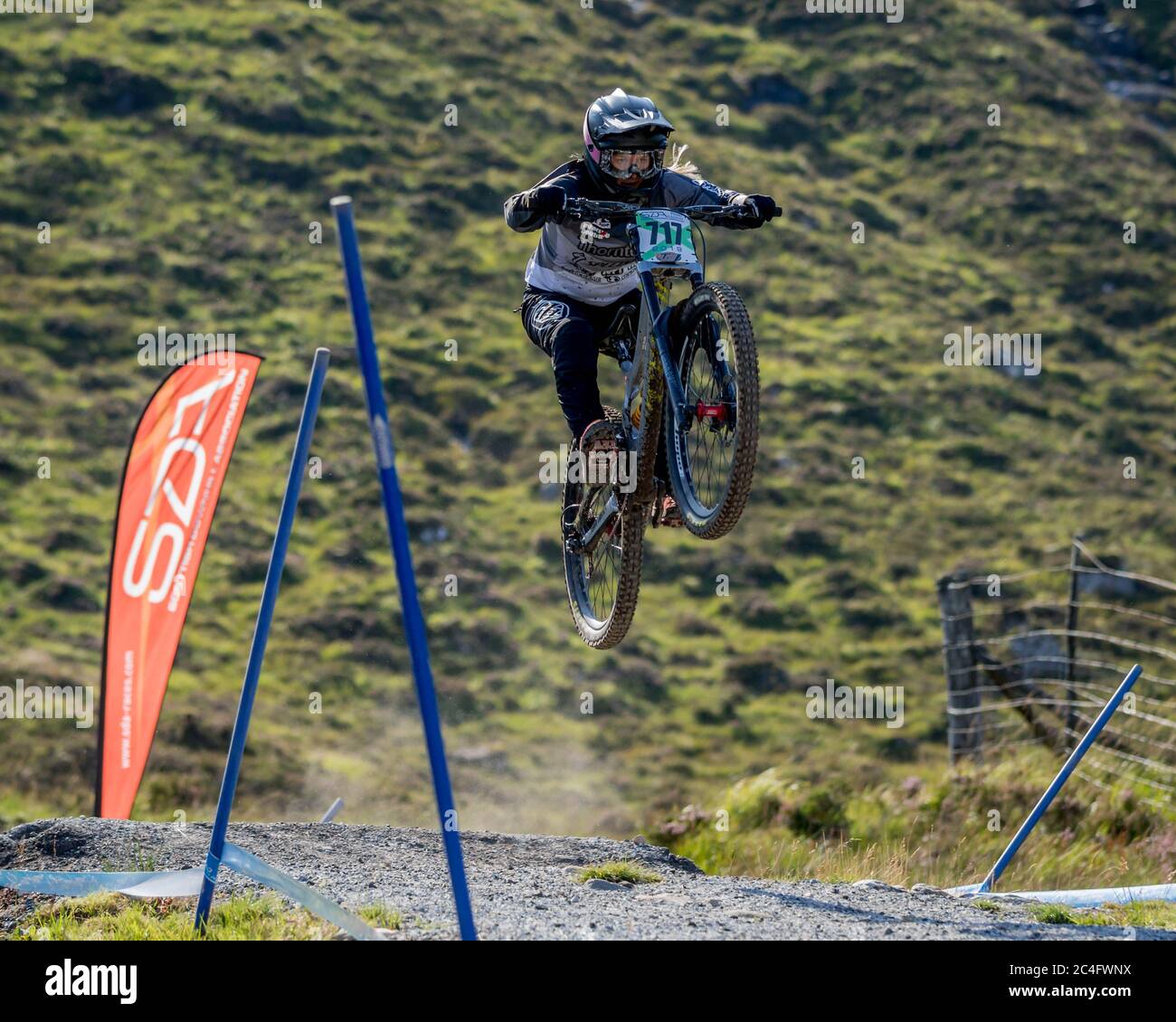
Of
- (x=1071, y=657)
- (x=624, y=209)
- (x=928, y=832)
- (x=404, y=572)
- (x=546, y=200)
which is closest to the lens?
(x=404, y=572)

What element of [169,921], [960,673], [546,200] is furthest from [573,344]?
[960,673]

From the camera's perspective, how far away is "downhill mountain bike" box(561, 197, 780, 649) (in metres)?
7.14

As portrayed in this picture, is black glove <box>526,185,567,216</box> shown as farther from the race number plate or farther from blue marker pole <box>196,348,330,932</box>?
blue marker pole <box>196,348,330,932</box>

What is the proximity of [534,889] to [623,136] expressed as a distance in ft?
12.5

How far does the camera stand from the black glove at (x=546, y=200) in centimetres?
748

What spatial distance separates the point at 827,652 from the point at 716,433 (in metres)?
15.6

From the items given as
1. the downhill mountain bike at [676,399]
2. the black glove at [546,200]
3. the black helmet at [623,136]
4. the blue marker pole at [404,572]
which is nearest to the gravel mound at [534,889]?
the blue marker pole at [404,572]

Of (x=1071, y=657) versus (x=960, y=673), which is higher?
(x=1071, y=657)

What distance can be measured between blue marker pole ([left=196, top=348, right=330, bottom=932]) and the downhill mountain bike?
200 cm

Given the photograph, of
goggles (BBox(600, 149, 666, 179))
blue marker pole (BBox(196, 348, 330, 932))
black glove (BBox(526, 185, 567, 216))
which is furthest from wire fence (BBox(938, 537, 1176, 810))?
blue marker pole (BBox(196, 348, 330, 932))

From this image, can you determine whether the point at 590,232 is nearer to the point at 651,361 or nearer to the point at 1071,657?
the point at 651,361

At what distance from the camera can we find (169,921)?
647cm

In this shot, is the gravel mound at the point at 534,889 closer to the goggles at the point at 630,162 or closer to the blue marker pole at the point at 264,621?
the blue marker pole at the point at 264,621

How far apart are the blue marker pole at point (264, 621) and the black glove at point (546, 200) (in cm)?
178
